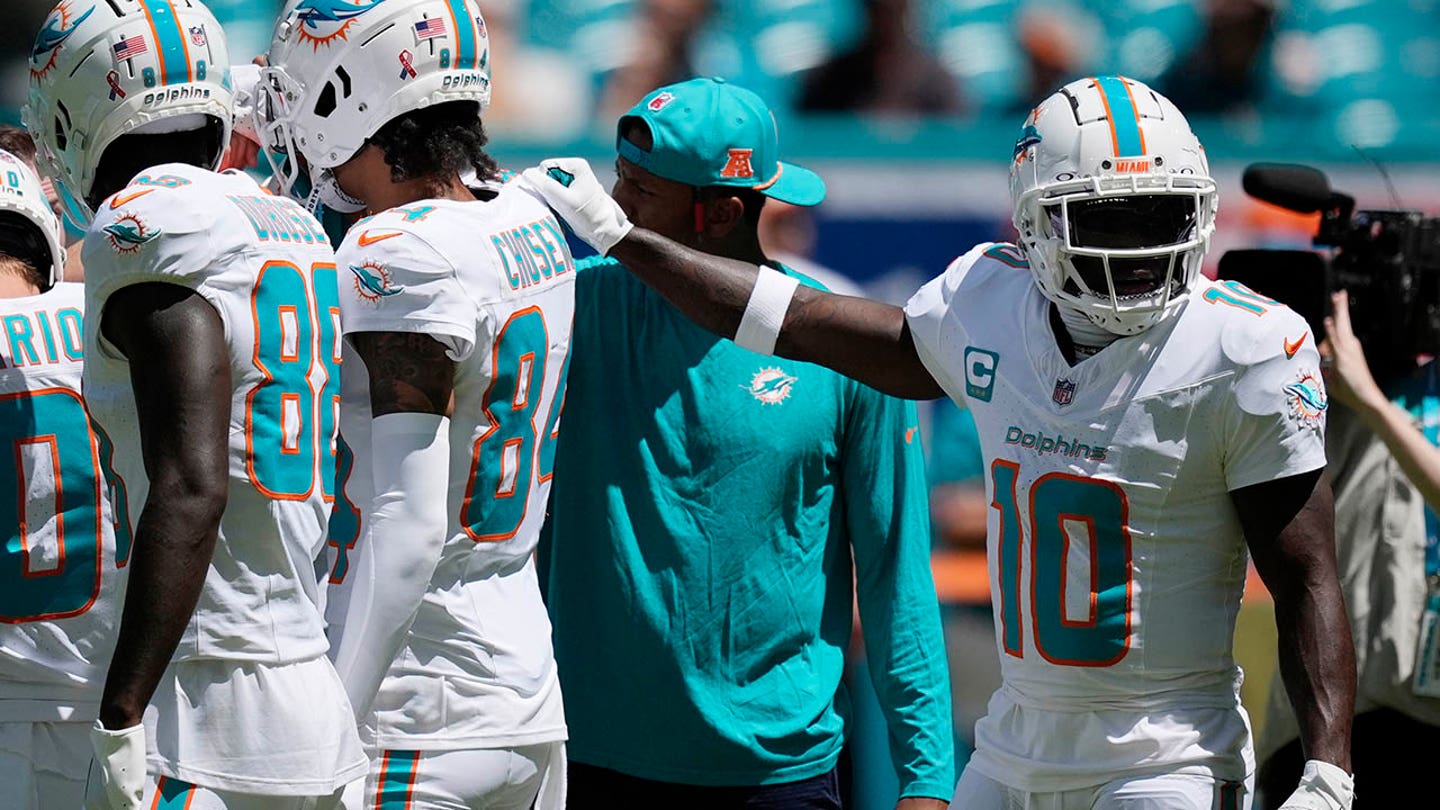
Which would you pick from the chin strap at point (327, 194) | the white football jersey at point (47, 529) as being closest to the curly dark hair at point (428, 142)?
the chin strap at point (327, 194)

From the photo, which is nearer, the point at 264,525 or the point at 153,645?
the point at 153,645

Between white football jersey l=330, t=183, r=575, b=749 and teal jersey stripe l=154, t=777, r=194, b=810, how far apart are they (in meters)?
0.42

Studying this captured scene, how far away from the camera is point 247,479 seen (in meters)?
2.51

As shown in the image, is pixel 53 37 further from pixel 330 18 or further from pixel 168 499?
pixel 168 499

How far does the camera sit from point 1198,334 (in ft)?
9.46

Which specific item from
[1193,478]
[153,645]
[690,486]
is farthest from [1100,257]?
[153,645]

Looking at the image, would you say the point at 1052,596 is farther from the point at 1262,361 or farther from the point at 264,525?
the point at 264,525

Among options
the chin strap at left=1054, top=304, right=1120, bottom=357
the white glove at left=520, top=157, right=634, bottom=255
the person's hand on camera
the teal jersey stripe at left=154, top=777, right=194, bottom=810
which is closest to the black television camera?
the person's hand on camera

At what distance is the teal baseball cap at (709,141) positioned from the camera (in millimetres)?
3631

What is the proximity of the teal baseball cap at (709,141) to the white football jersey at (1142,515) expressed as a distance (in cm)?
91

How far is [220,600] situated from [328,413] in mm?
319

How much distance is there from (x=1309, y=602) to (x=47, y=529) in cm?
196

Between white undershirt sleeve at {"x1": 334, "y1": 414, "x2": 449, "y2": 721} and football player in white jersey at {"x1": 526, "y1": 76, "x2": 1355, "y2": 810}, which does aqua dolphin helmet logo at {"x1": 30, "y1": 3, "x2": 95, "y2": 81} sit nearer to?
white undershirt sleeve at {"x1": 334, "y1": 414, "x2": 449, "y2": 721}

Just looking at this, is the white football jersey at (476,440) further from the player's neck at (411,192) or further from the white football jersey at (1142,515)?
the white football jersey at (1142,515)
